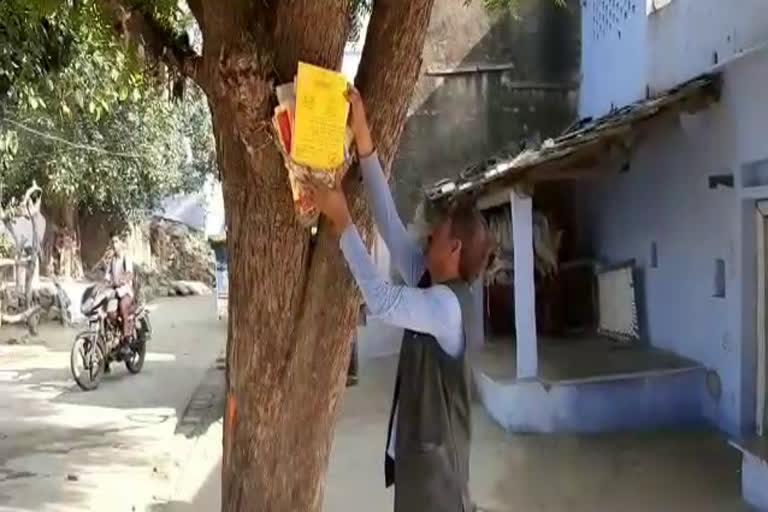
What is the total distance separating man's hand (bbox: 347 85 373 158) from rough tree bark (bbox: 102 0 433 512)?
119 mm

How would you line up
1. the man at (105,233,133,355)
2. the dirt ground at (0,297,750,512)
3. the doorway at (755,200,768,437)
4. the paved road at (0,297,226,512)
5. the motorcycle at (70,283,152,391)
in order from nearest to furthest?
the dirt ground at (0,297,750,512) < the paved road at (0,297,226,512) < the doorway at (755,200,768,437) < the motorcycle at (70,283,152,391) < the man at (105,233,133,355)

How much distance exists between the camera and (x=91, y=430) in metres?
9.75

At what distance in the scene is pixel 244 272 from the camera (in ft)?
9.40

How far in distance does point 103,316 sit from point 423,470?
10.5 metres

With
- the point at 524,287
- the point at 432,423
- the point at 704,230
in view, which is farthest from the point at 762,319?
the point at 432,423

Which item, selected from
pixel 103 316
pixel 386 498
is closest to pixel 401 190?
pixel 103 316

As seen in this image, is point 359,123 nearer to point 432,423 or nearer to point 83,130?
point 432,423

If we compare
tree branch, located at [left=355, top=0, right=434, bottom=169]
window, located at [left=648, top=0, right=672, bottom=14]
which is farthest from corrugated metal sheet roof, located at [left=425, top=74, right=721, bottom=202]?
tree branch, located at [left=355, top=0, right=434, bottom=169]

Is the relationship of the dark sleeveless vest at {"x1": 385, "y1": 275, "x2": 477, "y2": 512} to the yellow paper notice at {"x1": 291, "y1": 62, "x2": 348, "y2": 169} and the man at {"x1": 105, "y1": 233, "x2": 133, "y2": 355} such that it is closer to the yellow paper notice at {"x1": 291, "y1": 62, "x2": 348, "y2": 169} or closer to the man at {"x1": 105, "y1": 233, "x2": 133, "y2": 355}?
the yellow paper notice at {"x1": 291, "y1": 62, "x2": 348, "y2": 169}

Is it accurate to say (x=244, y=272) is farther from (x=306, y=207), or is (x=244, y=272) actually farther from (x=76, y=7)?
(x=76, y=7)

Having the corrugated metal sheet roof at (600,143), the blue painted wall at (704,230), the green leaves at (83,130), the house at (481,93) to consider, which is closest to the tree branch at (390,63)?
the green leaves at (83,130)

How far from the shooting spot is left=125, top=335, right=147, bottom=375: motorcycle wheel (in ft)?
43.5

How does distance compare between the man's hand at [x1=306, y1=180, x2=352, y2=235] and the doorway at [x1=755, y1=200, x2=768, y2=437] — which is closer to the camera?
the man's hand at [x1=306, y1=180, x2=352, y2=235]

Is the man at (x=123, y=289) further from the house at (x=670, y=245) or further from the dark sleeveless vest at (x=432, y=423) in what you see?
the dark sleeveless vest at (x=432, y=423)
